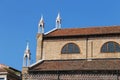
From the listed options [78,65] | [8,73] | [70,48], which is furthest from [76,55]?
[8,73]

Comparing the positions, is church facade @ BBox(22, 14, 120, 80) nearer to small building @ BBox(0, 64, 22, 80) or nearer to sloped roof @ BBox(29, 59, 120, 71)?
sloped roof @ BBox(29, 59, 120, 71)

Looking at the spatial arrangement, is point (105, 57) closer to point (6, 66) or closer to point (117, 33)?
point (117, 33)

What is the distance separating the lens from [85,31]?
53031mm

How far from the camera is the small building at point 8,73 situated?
47.8 metres

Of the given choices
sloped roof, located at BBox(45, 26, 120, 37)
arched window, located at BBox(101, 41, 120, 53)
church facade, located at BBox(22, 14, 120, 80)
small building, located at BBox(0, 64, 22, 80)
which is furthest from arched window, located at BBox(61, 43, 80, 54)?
small building, located at BBox(0, 64, 22, 80)

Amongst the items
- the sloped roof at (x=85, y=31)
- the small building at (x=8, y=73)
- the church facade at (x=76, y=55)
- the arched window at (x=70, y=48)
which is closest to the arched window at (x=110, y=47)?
the church facade at (x=76, y=55)

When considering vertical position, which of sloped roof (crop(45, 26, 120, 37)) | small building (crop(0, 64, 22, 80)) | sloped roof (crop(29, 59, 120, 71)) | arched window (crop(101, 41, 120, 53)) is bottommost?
small building (crop(0, 64, 22, 80))

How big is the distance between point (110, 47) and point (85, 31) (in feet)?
14.1

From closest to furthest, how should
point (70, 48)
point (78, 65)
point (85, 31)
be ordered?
point (78, 65)
point (70, 48)
point (85, 31)

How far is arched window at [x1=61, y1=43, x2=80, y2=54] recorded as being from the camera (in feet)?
170

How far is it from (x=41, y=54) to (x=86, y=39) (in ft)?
19.4

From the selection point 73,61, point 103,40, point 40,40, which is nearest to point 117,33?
point 103,40

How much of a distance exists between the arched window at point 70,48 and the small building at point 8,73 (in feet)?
20.9

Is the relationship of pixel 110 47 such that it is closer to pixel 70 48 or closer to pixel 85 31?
pixel 85 31
